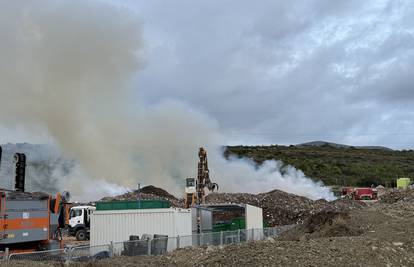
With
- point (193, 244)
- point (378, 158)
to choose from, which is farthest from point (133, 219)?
point (378, 158)

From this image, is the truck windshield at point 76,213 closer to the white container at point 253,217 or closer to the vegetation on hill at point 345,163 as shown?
the white container at point 253,217

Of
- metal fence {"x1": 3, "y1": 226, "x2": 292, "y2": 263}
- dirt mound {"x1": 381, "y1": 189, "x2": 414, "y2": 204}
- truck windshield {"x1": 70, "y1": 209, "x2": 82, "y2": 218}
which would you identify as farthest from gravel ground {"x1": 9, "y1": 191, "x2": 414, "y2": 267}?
truck windshield {"x1": 70, "y1": 209, "x2": 82, "y2": 218}

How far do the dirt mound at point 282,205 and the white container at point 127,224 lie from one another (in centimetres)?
1803

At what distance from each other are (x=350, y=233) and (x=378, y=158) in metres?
133

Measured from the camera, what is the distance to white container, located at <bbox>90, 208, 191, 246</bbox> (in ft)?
91.6

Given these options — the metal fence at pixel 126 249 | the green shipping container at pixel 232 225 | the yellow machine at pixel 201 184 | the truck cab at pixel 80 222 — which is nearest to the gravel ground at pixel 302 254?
the metal fence at pixel 126 249

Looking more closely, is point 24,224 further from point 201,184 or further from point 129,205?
point 201,184

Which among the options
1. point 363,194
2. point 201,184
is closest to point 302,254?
point 201,184

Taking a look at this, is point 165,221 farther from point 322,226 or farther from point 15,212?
point 15,212

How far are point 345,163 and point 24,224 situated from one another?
121811 millimetres

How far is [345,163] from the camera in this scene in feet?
440

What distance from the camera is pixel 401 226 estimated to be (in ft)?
76.1

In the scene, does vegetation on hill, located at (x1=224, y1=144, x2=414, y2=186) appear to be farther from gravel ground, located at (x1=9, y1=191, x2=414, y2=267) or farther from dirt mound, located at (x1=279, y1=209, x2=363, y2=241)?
gravel ground, located at (x1=9, y1=191, x2=414, y2=267)

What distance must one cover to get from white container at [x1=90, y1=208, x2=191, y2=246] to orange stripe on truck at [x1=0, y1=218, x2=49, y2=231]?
7461 mm
